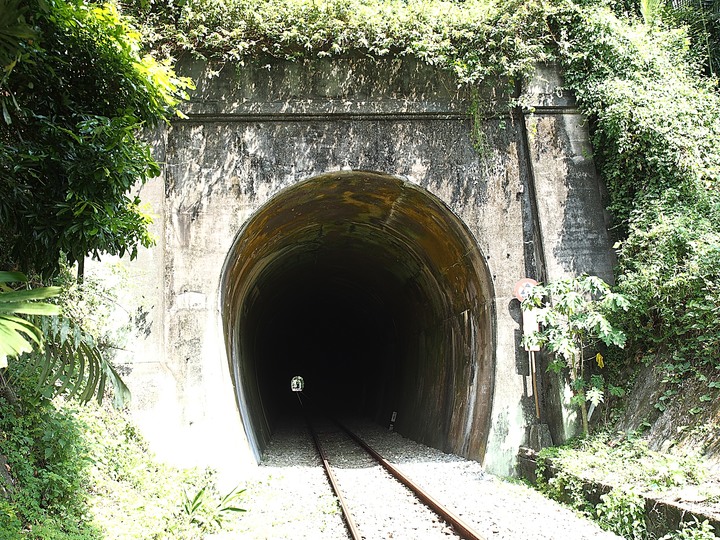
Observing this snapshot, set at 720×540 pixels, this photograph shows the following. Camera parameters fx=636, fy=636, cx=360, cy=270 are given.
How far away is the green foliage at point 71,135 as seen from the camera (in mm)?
4766

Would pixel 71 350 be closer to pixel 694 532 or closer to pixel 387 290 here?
pixel 694 532

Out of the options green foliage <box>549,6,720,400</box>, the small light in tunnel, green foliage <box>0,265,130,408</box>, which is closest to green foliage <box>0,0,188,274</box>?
green foliage <box>0,265,130,408</box>

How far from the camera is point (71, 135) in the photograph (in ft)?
15.7

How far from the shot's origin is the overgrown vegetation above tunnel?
26.8 feet

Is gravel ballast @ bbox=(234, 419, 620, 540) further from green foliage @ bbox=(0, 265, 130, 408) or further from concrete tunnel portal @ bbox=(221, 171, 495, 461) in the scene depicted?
green foliage @ bbox=(0, 265, 130, 408)

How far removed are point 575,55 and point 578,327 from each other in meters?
4.00

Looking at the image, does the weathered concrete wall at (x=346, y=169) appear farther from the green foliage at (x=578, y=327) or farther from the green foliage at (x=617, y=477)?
the green foliage at (x=617, y=477)

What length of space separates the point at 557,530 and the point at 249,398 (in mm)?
6996

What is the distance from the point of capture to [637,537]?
519 cm

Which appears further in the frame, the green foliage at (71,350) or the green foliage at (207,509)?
the green foliage at (207,509)

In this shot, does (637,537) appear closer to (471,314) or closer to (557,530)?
(557,530)

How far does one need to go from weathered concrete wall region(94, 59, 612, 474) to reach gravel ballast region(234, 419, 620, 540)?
69 centimetres

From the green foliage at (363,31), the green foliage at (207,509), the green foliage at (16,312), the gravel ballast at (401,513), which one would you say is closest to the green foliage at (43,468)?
the green foliage at (207,509)

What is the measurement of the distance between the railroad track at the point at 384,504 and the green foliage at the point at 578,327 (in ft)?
7.46
